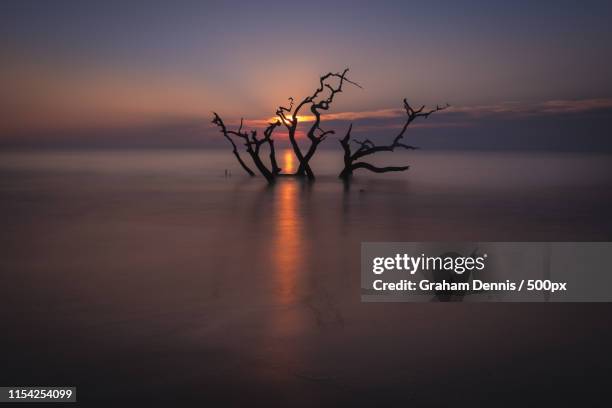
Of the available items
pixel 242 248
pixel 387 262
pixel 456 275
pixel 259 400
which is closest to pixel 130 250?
pixel 242 248

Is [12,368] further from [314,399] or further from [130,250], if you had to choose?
[130,250]

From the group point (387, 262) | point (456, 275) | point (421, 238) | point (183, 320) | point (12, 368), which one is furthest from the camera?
point (421, 238)

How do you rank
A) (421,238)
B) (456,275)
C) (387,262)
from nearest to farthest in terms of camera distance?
(456,275)
(387,262)
(421,238)

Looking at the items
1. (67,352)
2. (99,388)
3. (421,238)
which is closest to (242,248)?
(421,238)

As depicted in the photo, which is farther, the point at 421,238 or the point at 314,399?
the point at 421,238

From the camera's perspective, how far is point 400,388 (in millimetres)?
4805

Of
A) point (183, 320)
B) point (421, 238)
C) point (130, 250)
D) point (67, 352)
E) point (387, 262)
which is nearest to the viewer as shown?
point (67, 352)

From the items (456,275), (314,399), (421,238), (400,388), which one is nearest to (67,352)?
(314,399)

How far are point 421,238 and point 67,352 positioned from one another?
9522 millimetres

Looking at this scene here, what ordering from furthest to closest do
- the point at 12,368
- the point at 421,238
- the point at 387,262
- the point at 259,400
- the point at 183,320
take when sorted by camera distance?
1. the point at 421,238
2. the point at 387,262
3. the point at 183,320
4. the point at 12,368
5. the point at 259,400

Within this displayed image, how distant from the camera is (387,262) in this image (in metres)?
10.0

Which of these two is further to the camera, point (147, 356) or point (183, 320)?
point (183, 320)

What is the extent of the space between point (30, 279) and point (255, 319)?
13.6 feet

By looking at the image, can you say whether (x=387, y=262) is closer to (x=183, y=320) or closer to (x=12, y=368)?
(x=183, y=320)
